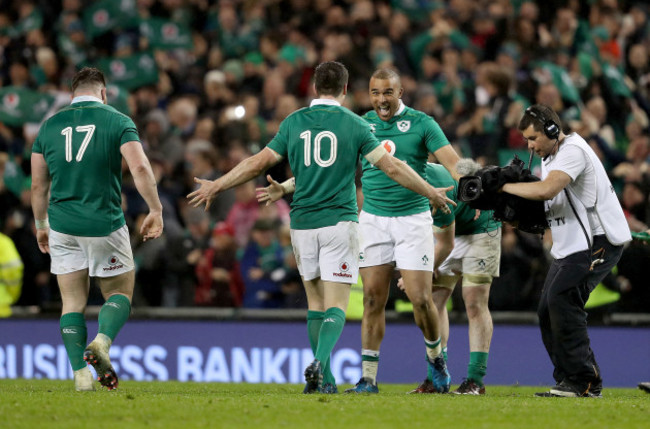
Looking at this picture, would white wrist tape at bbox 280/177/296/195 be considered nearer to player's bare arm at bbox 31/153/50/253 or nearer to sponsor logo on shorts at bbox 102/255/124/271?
sponsor logo on shorts at bbox 102/255/124/271

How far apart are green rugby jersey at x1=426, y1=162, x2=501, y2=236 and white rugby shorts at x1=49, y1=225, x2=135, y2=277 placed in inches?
107

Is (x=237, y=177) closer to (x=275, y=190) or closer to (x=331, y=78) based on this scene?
(x=275, y=190)

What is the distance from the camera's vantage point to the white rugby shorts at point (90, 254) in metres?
8.46

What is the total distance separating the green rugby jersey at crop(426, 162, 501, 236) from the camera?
9508 millimetres

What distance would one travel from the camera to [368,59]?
1683cm

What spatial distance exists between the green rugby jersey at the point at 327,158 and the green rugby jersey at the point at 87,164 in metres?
1.32

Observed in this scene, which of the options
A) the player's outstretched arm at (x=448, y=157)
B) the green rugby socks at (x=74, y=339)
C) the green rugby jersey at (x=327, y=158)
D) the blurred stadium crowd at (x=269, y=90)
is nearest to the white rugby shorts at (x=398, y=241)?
the player's outstretched arm at (x=448, y=157)

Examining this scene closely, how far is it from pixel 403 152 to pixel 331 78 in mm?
1005

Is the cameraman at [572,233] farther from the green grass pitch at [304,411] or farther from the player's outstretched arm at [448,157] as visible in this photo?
the player's outstretched arm at [448,157]

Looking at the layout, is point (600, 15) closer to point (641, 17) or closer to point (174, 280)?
point (641, 17)

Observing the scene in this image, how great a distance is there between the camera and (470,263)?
9500mm

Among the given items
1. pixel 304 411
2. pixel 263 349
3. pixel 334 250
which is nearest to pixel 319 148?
pixel 334 250

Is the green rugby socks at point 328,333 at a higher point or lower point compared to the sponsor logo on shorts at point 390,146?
lower

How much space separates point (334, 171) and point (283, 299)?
188 inches
